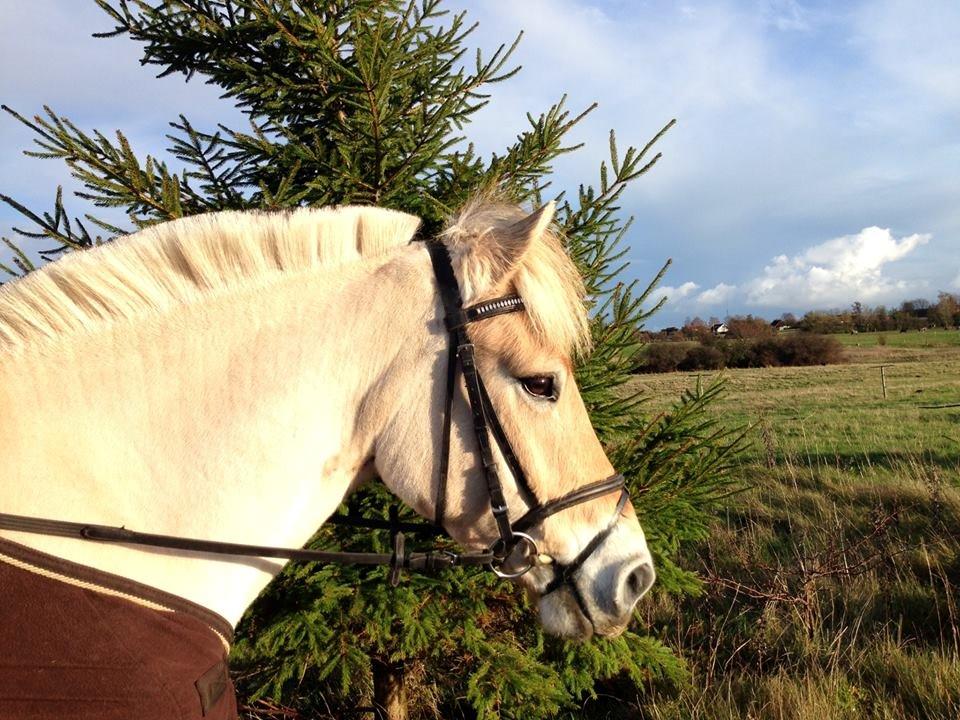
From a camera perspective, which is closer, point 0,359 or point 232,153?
point 0,359

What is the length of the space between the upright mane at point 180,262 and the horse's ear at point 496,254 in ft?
0.79

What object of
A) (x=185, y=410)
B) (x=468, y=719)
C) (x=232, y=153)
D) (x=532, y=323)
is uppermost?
(x=232, y=153)

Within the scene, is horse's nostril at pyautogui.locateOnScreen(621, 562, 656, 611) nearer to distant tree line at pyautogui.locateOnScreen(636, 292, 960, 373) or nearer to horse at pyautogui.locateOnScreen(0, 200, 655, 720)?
horse at pyautogui.locateOnScreen(0, 200, 655, 720)

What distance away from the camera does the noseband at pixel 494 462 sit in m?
1.89

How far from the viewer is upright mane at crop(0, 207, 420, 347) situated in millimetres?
1693

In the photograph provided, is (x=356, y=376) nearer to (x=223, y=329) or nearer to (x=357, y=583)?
(x=223, y=329)

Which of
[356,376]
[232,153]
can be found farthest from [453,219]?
[232,153]

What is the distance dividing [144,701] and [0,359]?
0.97 meters

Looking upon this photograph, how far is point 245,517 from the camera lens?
1712 millimetres

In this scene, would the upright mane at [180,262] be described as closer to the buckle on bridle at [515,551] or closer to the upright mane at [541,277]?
the upright mane at [541,277]

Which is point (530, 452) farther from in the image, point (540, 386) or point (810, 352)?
point (810, 352)

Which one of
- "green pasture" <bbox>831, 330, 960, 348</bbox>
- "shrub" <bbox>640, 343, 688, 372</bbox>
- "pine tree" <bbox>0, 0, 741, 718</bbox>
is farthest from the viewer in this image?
"green pasture" <bbox>831, 330, 960, 348</bbox>

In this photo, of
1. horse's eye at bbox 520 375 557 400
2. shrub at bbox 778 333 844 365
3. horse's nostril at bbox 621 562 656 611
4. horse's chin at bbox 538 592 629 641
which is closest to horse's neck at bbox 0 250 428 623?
horse's eye at bbox 520 375 557 400

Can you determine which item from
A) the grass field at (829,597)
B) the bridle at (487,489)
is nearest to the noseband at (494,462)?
the bridle at (487,489)
